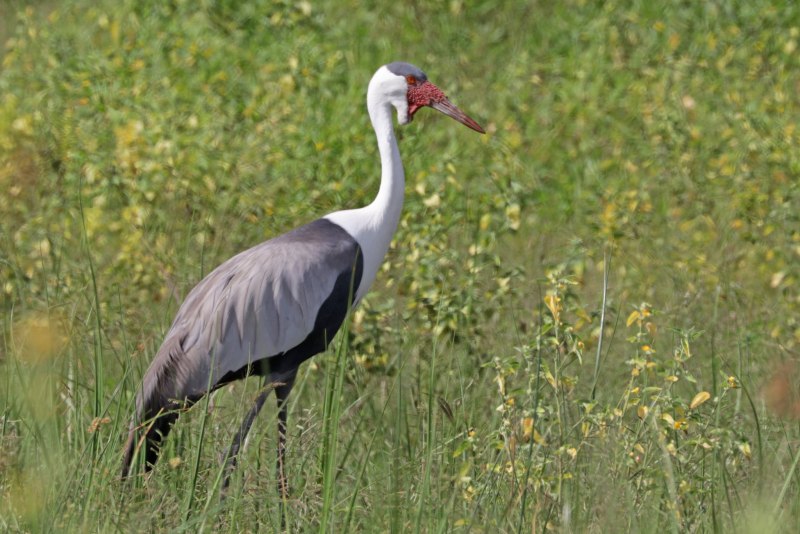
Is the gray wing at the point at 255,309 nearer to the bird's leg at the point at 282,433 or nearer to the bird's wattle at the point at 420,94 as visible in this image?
the bird's leg at the point at 282,433

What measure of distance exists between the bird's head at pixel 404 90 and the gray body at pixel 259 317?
0.51 meters

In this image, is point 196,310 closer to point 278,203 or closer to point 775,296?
point 278,203

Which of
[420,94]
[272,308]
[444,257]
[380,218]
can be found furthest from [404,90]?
[272,308]

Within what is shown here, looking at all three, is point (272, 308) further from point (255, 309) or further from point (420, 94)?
point (420, 94)

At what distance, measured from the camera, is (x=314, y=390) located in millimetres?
4715

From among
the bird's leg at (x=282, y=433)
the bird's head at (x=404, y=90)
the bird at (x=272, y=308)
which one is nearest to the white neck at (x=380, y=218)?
the bird at (x=272, y=308)

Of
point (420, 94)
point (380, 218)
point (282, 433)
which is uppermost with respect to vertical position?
point (420, 94)

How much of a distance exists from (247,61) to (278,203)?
5.90 feet

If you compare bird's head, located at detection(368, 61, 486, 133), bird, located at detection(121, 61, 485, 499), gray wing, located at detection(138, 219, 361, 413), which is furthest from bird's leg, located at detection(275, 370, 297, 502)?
bird's head, located at detection(368, 61, 486, 133)

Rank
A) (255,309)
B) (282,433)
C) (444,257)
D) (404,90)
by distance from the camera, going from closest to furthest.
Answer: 1. (282,433)
2. (255,309)
3. (404,90)
4. (444,257)

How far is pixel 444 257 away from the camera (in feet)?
15.6

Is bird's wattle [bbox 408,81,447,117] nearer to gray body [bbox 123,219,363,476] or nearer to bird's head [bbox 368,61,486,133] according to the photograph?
bird's head [bbox 368,61,486,133]

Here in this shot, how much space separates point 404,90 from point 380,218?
486mm

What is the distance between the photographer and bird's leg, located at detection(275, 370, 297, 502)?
3.27 meters
